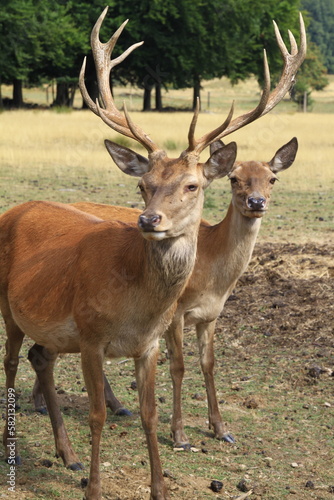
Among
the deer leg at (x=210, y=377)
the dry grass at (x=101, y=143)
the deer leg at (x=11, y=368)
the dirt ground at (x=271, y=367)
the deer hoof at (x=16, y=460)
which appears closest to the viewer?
the dirt ground at (x=271, y=367)

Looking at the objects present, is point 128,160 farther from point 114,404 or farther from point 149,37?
point 149,37

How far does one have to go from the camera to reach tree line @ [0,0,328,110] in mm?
39031

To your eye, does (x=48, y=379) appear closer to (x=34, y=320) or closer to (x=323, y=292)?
(x=34, y=320)

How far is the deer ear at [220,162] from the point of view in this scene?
4562mm

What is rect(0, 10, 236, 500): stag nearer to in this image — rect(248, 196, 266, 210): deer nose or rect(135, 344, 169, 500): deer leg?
rect(135, 344, 169, 500): deer leg

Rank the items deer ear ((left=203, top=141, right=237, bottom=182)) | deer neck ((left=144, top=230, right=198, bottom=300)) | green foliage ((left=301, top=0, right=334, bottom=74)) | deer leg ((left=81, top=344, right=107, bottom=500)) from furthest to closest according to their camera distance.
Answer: green foliage ((left=301, top=0, right=334, bottom=74))
deer ear ((left=203, top=141, right=237, bottom=182))
deer leg ((left=81, top=344, right=107, bottom=500))
deer neck ((left=144, top=230, right=198, bottom=300))

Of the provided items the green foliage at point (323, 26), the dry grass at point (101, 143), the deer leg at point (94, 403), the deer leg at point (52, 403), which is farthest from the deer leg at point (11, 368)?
the green foliage at point (323, 26)

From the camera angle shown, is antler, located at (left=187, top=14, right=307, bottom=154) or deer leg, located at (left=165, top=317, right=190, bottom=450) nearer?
antler, located at (left=187, top=14, right=307, bottom=154)

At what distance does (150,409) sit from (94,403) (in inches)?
14.6

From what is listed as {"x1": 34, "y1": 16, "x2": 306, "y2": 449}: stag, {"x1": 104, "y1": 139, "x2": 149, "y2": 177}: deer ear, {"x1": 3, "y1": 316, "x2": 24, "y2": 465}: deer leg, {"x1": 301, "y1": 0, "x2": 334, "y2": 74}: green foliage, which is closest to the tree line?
{"x1": 34, "y1": 16, "x2": 306, "y2": 449}: stag

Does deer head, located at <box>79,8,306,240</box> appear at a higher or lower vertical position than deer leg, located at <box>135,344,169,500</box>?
higher

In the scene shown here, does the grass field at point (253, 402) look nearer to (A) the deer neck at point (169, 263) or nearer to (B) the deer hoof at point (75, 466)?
(B) the deer hoof at point (75, 466)

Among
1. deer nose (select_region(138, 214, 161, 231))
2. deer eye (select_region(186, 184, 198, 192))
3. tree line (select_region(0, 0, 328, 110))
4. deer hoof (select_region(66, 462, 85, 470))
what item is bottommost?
deer hoof (select_region(66, 462, 85, 470))

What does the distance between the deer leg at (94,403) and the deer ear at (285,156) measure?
104 inches
